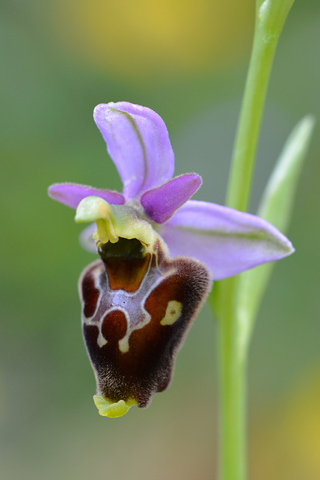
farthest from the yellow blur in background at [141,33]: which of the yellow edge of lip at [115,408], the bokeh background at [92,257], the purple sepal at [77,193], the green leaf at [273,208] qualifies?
the yellow edge of lip at [115,408]

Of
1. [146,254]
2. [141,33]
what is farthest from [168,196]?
[141,33]

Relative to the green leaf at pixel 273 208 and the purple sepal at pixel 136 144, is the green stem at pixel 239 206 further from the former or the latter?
the purple sepal at pixel 136 144

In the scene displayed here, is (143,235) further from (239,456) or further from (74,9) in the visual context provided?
(74,9)

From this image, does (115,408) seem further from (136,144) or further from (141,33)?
(141,33)

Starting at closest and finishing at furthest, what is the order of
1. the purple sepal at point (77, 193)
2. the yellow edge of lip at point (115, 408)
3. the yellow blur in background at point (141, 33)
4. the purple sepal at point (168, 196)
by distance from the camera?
the yellow edge of lip at point (115, 408)
the purple sepal at point (168, 196)
the purple sepal at point (77, 193)
the yellow blur in background at point (141, 33)

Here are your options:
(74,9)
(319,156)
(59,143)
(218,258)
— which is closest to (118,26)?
(74,9)

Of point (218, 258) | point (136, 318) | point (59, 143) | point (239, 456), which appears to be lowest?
point (239, 456)

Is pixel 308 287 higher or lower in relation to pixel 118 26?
lower
